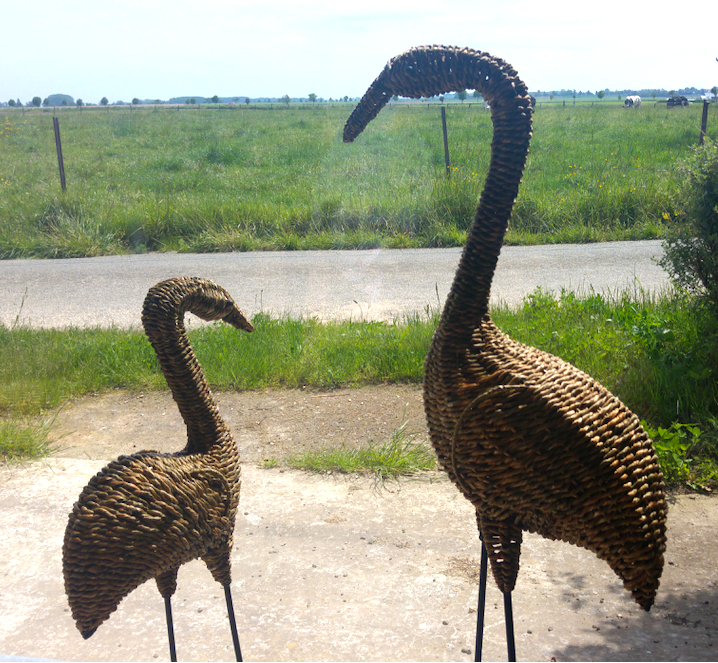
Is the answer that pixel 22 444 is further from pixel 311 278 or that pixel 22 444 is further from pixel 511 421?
pixel 311 278

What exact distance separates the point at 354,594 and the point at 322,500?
85cm

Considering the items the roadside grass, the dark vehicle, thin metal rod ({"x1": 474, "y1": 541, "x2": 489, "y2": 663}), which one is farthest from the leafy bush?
the dark vehicle

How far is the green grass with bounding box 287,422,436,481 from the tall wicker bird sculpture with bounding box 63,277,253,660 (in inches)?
70.7

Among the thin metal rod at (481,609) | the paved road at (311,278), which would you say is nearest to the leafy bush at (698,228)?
the paved road at (311,278)

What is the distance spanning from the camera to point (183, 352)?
2.21 metres

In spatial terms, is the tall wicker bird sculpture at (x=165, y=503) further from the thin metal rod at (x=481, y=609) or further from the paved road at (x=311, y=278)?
the paved road at (x=311, y=278)

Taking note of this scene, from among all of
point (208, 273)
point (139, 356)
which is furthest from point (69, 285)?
point (139, 356)

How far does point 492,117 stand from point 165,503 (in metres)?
1.47

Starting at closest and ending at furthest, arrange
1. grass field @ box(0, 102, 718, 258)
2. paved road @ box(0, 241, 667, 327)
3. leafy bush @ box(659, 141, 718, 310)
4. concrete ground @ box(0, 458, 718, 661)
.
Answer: concrete ground @ box(0, 458, 718, 661), leafy bush @ box(659, 141, 718, 310), paved road @ box(0, 241, 667, 327), grass field @ box(0, 102, 718, 258)

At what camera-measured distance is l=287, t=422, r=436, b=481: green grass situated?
401cm

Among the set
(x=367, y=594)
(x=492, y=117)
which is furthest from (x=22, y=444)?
(x=492, y=117)

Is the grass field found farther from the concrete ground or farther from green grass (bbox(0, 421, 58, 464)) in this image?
green grass (bbox(0, 421, 58, 464))

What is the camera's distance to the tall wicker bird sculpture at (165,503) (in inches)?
75.2

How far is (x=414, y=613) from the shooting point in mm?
2791
